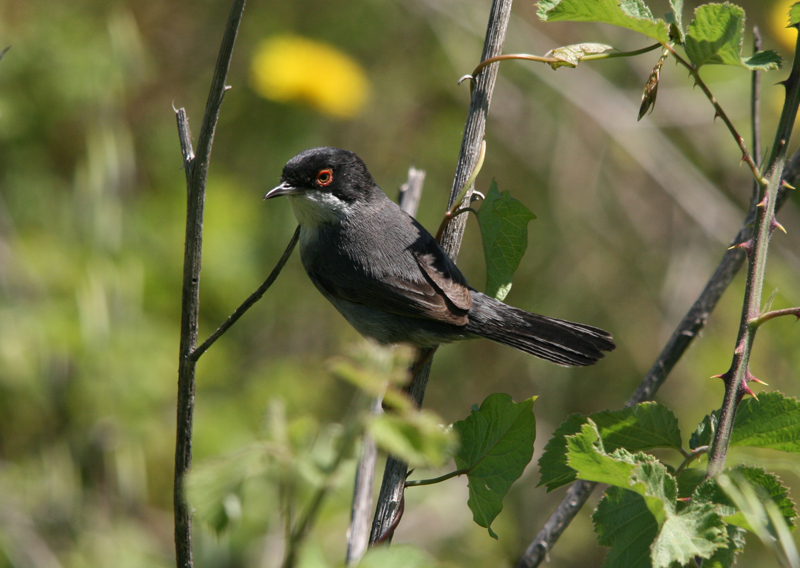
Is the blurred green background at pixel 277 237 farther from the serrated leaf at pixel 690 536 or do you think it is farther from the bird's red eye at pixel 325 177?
the serrated leaf at pixel 690 536

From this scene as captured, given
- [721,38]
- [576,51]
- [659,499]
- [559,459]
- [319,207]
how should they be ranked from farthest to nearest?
[319,207]
[576,51]
[559,459]
[721,38]
[659,499]

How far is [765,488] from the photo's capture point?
1229mm

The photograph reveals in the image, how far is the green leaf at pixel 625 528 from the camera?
128cm

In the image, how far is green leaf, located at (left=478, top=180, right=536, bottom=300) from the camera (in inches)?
71.6

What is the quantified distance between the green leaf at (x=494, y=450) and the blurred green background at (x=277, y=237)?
2351mm

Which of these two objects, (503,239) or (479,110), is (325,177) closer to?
(479,110)

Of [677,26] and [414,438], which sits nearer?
[414,438]

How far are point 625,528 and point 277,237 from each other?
441 cm

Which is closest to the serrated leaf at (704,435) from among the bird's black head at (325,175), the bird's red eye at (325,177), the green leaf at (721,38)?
the green leaf at (721,38)

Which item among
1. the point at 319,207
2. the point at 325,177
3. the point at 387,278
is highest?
the point at 325,177

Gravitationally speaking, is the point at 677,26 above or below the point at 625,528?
above

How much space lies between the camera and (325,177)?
353cm

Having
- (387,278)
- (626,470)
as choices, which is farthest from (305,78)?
(626,470)

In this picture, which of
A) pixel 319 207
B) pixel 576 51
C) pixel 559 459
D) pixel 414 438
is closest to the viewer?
pixel 414 438
